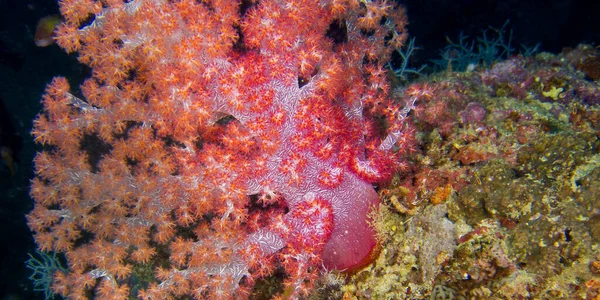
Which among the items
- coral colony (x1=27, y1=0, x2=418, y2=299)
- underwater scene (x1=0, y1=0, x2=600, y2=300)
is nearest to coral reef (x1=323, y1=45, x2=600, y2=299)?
underwater scene (x1=0, y1=0, x2=600, y2=300)

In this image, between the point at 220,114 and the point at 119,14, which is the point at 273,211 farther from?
the point at 119,14

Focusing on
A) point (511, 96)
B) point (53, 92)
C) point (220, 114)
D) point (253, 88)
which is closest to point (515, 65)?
point (511, 96)

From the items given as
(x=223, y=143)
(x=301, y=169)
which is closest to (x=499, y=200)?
(x=301, y=169)

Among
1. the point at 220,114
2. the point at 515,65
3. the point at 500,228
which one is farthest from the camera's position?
the point at 515,65

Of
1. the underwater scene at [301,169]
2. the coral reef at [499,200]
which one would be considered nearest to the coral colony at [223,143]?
the underwater scene at [301,169]

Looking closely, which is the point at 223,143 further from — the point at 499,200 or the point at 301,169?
the point at 499,200

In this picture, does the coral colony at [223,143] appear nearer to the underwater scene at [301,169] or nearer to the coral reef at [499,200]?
the underwater scene at [301,169]
